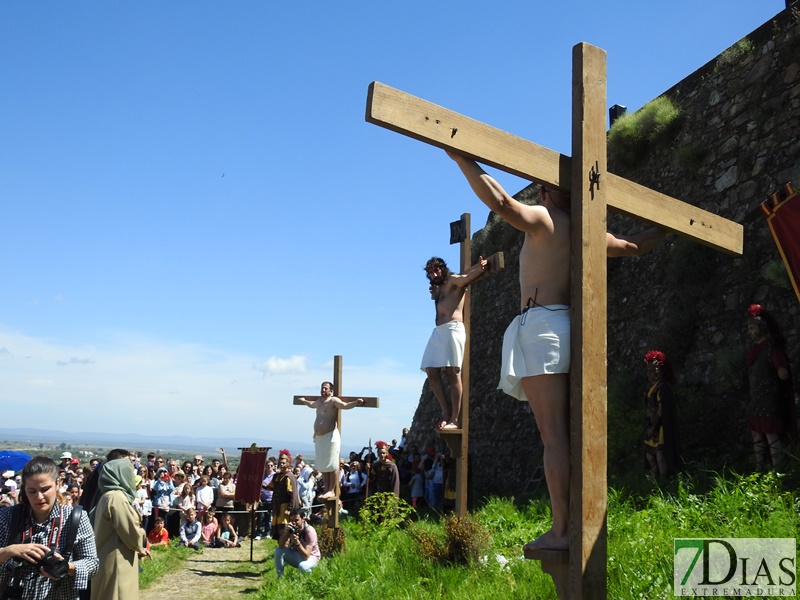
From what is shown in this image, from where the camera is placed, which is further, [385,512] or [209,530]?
[209,530]

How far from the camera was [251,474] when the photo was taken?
1478 centimetres

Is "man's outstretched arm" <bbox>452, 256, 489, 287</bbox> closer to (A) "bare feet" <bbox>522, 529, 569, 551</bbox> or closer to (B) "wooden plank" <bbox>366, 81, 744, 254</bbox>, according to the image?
(B) "wooden plank" <bbox>366, 81, 744, 254</bbox>

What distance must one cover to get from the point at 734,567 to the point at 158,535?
12.7 metres

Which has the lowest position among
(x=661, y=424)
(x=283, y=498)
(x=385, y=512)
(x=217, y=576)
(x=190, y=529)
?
(x=217, y=576)

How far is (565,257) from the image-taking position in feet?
11.8

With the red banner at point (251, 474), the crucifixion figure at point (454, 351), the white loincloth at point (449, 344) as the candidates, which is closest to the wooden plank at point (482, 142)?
the crucifixion figure at point (454, 351)

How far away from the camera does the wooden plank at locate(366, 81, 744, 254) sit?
3.26m

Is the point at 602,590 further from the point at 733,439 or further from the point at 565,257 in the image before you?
the point at 733,439

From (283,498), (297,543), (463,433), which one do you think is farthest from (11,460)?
(463,433)

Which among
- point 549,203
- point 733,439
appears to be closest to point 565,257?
point 549,203

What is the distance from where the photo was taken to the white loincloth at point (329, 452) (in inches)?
448

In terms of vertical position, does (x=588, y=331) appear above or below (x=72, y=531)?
above

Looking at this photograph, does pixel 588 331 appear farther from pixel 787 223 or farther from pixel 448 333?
pixel 448 333

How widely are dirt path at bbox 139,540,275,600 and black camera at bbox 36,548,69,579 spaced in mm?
5762
